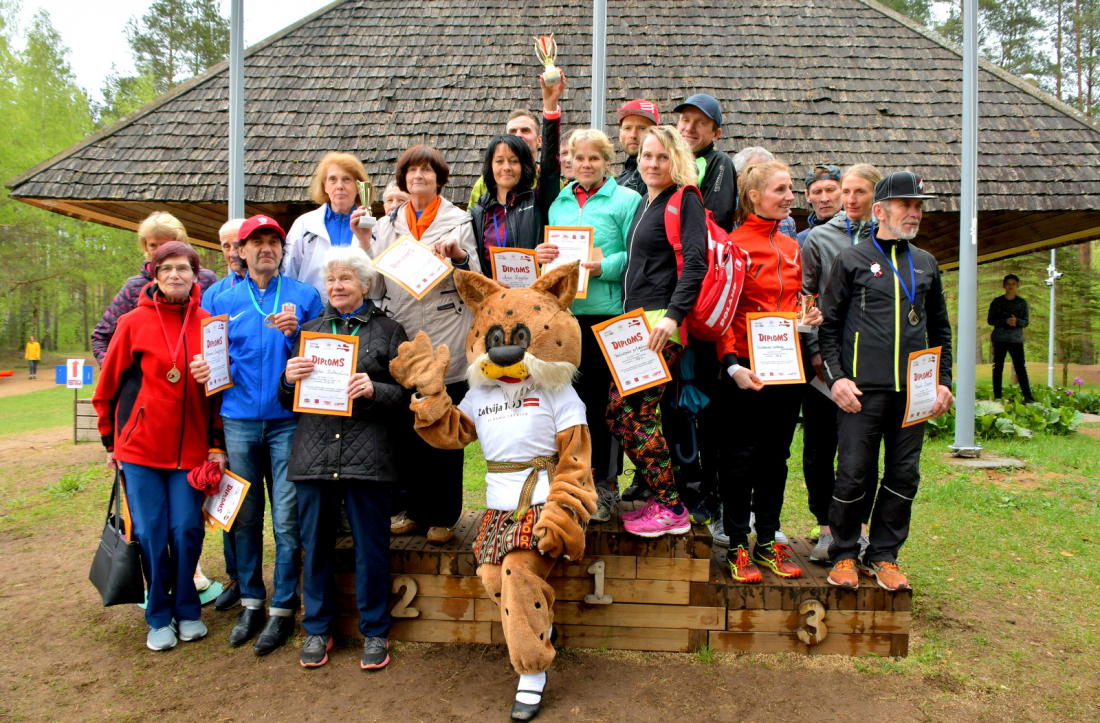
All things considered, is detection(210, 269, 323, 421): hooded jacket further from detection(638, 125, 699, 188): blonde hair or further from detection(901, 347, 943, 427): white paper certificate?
detection(901, 347, 943, 427): white paper certificate

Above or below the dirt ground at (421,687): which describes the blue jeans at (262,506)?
above

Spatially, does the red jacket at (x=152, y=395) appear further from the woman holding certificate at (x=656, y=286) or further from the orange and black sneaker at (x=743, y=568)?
the orange and black sneaker at (x=743, y=568)

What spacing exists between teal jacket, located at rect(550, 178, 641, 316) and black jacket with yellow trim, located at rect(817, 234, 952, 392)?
1.04 m

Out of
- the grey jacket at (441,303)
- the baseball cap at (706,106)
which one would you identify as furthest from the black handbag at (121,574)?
the baseball cap at (706,106)

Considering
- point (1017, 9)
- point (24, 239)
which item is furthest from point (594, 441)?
point (24, 239)

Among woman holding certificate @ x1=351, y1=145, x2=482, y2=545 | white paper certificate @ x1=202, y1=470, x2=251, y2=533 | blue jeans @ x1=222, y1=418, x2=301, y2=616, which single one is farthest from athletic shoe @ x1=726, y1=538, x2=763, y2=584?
white paper certificate @ x1=202, y1=470, x2=251, y2=533

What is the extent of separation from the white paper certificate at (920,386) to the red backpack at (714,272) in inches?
33.9

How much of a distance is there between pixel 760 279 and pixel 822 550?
1.56 metres

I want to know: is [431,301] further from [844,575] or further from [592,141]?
[844,575]

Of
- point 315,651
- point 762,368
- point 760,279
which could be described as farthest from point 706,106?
point 315,651

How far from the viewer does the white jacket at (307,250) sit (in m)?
3.66

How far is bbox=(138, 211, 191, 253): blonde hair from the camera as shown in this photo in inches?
150

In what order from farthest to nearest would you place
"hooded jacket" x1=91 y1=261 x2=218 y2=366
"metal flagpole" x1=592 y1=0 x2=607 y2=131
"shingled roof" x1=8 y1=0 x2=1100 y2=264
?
"shingled roof" x1=8 y1=0 x2=1100 y2=264
"metal flagpole" x1=592 y1=0 x2=607 y2=131
"hooded jacket" x1=91 y1=261 x2=218 y2=366

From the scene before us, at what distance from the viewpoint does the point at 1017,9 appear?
2170 centimetres
